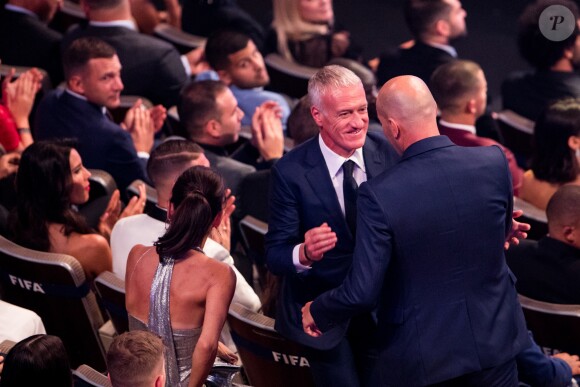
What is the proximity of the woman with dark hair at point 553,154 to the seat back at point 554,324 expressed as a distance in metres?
1.33

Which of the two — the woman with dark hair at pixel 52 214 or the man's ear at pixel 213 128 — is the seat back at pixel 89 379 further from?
the man's ear at pixel 213 128

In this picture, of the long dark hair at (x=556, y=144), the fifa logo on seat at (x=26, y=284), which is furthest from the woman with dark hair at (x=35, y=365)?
the long dark hair at (x=556, y=144)

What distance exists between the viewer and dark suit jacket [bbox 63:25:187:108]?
17.8ft

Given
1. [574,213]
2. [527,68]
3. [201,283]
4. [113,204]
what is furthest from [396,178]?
[527,68]

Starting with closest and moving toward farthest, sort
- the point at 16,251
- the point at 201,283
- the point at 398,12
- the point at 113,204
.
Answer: the point at 201,283 < the point at 16,251 < the point at 113,204 < the point at 398,12

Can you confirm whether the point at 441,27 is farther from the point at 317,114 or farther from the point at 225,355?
the point at 225,355

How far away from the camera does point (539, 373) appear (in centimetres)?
309

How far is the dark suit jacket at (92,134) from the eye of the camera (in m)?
4.70

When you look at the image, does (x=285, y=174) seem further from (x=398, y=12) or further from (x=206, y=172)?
(x=398, y=12)

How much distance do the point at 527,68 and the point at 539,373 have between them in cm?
555

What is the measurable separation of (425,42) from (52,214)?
3.04m

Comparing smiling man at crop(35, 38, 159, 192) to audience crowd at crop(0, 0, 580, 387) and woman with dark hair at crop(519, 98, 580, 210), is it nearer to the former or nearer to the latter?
audience crowd at crop(0, 0, 580, 387)

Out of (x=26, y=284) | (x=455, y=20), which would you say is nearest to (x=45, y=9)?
(x=455, y=20)

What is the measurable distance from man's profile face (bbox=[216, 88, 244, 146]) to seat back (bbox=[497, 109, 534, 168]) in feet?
5.36
